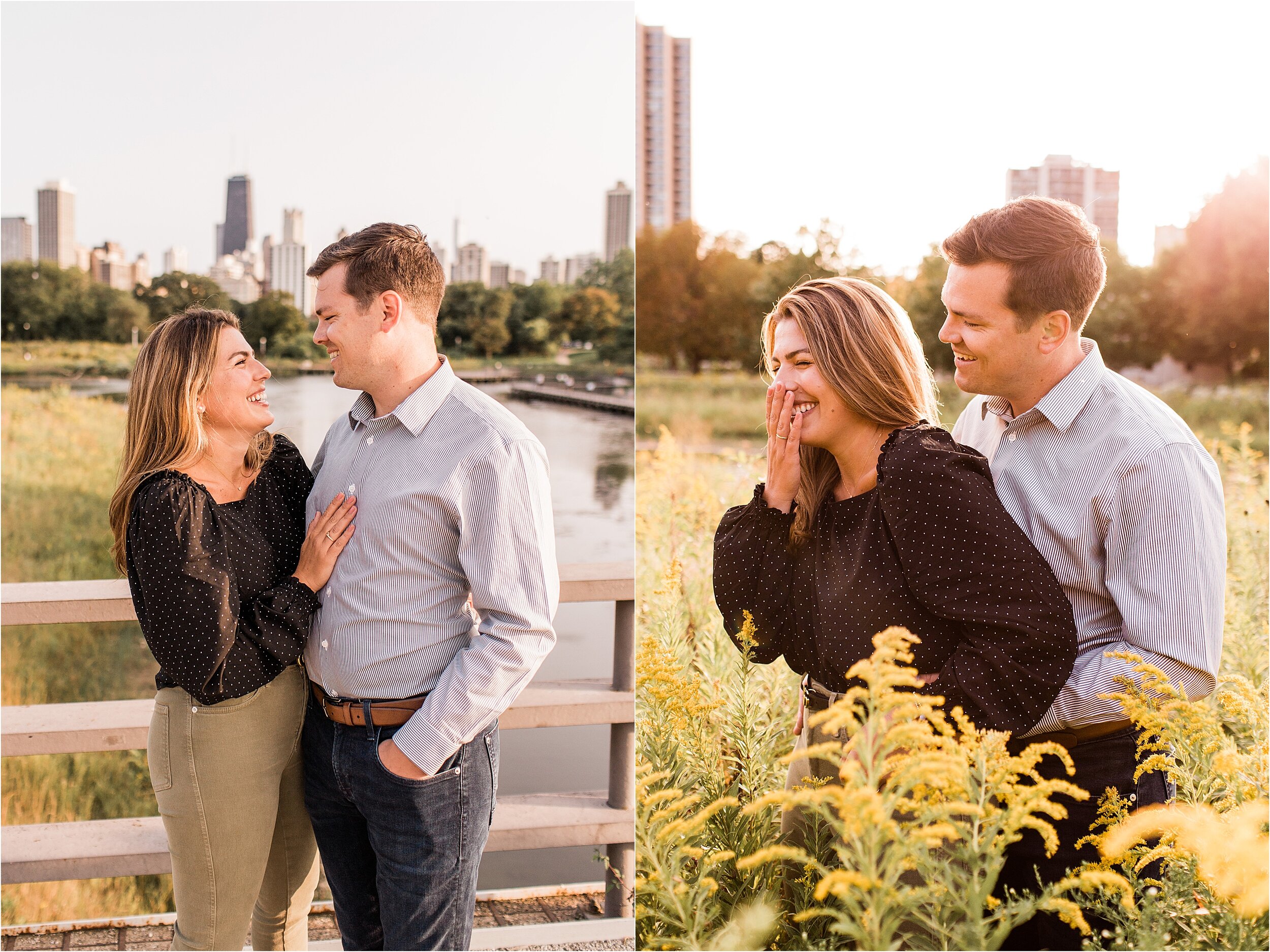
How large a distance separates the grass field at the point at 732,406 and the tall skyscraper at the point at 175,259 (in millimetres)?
4561

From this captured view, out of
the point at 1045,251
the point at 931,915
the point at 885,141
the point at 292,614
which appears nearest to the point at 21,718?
the point at 292,614

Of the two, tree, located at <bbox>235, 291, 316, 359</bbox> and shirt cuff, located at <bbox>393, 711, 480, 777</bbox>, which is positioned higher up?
tree, located at <bbox>235, 291, 316, 359</bbox>

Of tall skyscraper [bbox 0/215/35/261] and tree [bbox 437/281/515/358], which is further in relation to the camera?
tall skyscraper [bbox 0/215/35/261]

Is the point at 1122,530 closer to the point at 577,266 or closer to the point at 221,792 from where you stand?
the point at 221,792

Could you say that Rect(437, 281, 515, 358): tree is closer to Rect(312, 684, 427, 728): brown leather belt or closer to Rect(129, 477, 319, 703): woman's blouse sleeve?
Rect(129, 477, 319, 703): woman's blouse sleeve

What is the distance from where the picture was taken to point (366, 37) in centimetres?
455

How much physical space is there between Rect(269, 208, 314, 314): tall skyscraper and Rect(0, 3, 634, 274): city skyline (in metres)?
0.07

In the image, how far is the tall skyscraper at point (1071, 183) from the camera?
14.9 ft

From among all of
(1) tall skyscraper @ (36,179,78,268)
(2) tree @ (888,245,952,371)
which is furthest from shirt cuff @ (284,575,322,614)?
(2) tree @ (888,245,952,371)

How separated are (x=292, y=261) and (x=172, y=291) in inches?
31.9

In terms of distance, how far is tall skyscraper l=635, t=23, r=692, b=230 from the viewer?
5520mm

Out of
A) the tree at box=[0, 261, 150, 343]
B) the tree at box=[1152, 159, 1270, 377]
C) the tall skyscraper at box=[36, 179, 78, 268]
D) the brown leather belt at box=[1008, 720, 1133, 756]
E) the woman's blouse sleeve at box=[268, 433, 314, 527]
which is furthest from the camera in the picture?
the tree at box=[1152, 159, 1270, 377]

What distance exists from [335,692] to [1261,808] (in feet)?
5.03

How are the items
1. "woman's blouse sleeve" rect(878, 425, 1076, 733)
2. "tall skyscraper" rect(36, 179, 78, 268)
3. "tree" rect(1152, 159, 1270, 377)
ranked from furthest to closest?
"tree" rect(1152, 159, 1270, 377) → "tall skyscraper" rect(36, 179, 78, 268) → "woman's blouse sleeve" rect(878, 425, 1076, 733)
